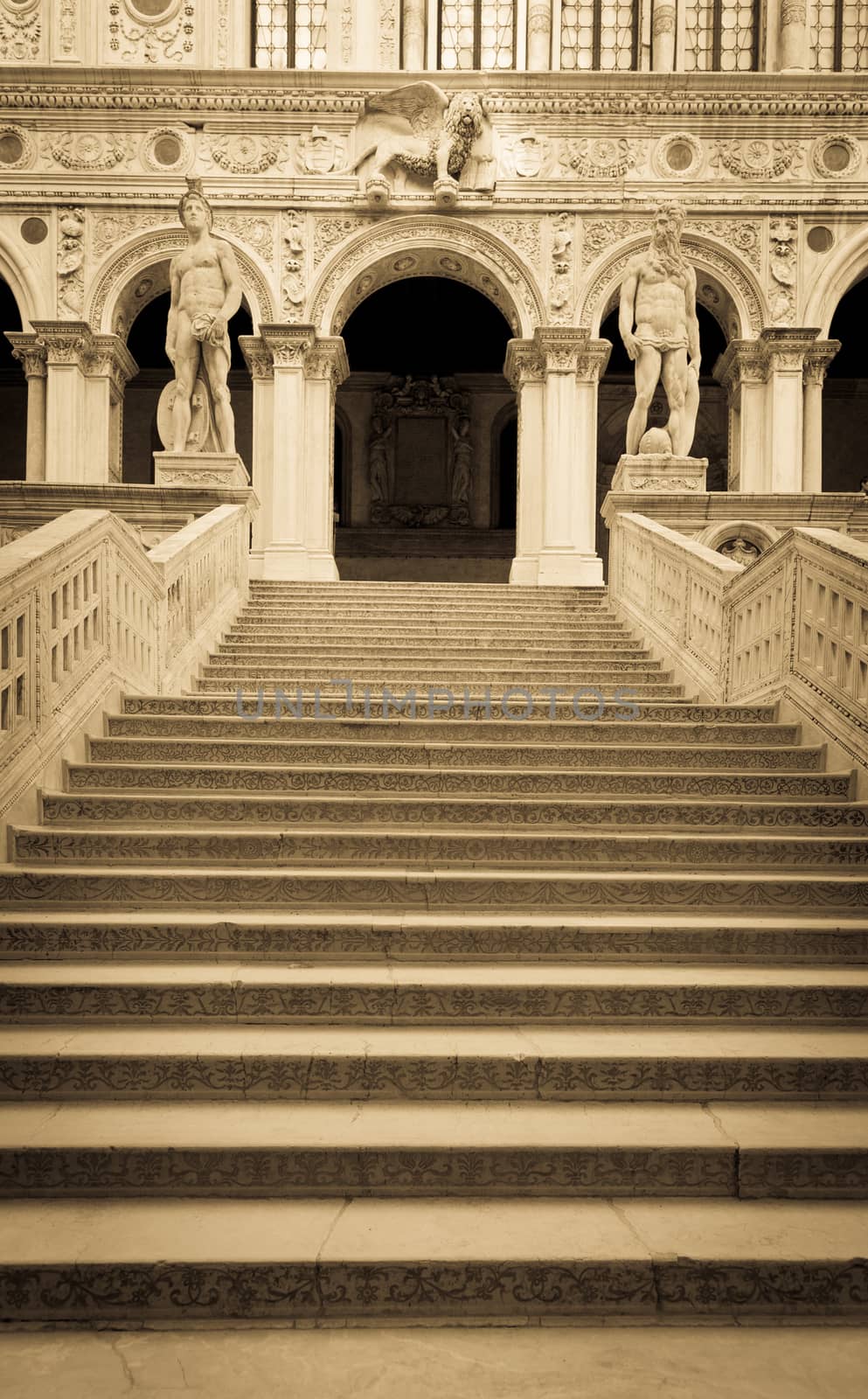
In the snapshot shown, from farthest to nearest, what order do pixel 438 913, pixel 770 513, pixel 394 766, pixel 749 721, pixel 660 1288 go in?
pixel 770 513
pixel 749 721
pixel 394 766
pixel 438 913
pixel 660 1288

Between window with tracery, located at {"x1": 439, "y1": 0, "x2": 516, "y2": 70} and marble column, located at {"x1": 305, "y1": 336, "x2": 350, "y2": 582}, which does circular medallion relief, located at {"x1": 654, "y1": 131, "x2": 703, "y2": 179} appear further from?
marble column, located at {"x1": 305, "y1": 336, "x2": 350, "y2": 582}

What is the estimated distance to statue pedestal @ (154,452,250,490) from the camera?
1277 centimetres

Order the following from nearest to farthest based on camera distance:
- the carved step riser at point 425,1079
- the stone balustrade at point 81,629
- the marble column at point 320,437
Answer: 1. the carved step riser at point 425,1079
2. the stone balustrade at point 81,629
3. the marble column at point 320,437

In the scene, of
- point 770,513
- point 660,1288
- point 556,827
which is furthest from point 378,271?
point 660,1288

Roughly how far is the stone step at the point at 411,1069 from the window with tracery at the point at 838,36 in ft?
61.0

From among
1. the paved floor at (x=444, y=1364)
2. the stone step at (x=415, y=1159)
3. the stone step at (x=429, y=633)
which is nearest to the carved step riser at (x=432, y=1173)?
the stone step at (x=415, y=1159)

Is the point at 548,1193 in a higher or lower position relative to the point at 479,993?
lower

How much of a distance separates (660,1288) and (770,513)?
10.3 metres

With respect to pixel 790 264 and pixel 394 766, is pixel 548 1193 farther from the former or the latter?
pixel 790 264

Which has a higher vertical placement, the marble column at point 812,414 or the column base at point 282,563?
the marble column at point 812,414

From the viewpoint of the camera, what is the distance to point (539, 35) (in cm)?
1892

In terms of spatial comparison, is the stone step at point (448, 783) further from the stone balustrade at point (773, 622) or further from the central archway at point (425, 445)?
the central archway at point (425, 445)

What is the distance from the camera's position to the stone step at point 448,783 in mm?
6398

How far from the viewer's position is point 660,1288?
12.0 feet
